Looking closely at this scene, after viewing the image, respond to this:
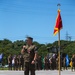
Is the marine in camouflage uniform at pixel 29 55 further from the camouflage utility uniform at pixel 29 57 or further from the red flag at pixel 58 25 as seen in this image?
the red flag at pixel 58 25

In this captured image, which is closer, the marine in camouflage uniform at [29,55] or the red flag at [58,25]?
the marine in camouflage uniform at [29,55]

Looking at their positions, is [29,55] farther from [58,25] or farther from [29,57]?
[58,25]

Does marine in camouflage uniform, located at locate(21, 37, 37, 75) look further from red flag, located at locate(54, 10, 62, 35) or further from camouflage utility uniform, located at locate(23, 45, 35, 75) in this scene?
red flag, located at locate(54, 10, 62, 35)

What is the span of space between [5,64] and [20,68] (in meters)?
14.7

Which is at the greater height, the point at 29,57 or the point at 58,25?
the point at 58,25

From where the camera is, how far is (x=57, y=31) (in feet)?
57.5

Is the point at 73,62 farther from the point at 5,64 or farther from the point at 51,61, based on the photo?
the point at 5,64

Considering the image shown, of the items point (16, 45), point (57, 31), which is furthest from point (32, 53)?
point (16, 45)

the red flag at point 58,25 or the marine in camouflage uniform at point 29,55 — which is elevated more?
the red flag at point 58,25

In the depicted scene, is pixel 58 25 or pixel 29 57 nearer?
pixel 29 57

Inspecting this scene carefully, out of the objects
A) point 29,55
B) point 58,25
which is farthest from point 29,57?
point 58,25

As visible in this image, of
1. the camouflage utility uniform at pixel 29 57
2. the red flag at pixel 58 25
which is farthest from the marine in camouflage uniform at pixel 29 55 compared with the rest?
the red flag at pixel 58 25

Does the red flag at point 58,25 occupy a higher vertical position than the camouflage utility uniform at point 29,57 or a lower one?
higher

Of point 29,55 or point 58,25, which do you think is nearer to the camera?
point 29,55
